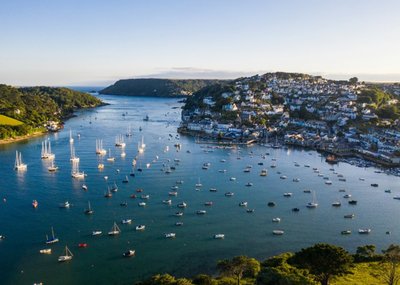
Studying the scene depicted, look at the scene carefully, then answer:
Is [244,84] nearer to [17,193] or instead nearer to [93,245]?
[17,193]

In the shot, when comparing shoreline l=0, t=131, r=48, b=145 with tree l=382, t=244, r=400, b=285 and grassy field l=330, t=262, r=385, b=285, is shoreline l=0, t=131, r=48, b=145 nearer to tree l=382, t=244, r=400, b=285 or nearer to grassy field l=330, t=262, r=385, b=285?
grassy field l=330, t=262, r=385, b=285

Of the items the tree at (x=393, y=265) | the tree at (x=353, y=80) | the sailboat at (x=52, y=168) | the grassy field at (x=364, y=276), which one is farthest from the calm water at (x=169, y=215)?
the tree at (x=353, y=80)

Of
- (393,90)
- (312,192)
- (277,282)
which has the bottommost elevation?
(312,192)

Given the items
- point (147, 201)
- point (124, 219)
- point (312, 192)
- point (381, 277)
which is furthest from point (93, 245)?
point (312, 192)

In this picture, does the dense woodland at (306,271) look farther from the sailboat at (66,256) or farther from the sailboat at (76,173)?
the sailboat at (76,173)

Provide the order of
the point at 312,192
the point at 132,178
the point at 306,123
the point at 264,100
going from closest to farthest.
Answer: the point at 312,192 → the point at 132,178 → the point at 306,123 → the point at 264,100

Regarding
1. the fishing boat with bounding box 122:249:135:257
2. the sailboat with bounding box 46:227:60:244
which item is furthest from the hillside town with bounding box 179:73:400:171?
the sailboat with bounding box 46:227:60:244

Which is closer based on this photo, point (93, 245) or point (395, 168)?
point (93, 245)
